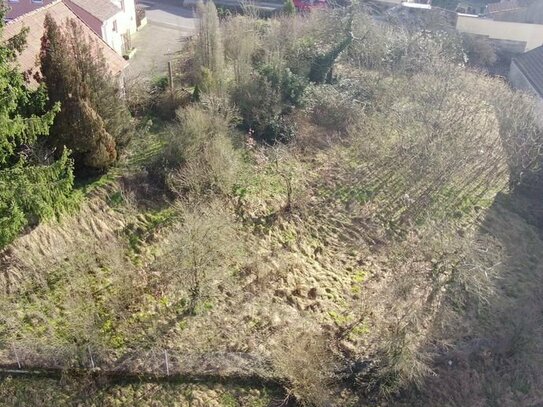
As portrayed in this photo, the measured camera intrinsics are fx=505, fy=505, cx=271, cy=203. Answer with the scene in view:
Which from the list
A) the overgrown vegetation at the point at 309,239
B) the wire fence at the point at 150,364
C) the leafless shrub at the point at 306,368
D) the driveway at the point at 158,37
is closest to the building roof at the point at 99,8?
the driveway at the point at 158,37

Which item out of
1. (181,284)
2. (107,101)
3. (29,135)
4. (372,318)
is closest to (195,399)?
(181,284)

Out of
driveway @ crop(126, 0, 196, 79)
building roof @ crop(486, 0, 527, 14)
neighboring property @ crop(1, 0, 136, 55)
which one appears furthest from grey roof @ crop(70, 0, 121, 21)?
building roof @ crop(486, 0, 527, 14)

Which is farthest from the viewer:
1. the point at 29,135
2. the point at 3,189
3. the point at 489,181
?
the point at 489,181

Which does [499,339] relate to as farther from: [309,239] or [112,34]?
[112,34]

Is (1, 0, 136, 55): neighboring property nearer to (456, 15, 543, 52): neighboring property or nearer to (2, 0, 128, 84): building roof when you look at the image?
(2, 0, 128, 84): building roof

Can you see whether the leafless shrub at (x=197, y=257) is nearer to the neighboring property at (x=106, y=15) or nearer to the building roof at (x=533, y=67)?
the neighboring property at (x=106, y=15)

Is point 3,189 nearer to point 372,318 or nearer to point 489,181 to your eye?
point 372,318
